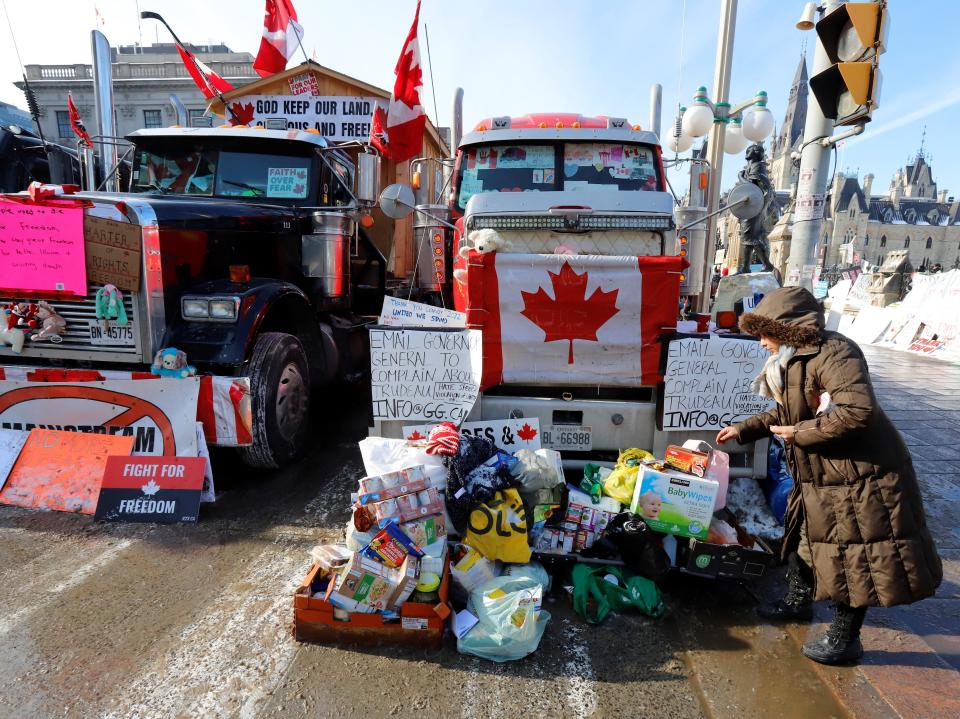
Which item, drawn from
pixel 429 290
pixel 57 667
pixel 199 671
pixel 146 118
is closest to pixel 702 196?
pixel 429 290

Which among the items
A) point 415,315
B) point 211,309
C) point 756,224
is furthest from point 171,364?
point 756,224

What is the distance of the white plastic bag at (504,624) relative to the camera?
2.57 m

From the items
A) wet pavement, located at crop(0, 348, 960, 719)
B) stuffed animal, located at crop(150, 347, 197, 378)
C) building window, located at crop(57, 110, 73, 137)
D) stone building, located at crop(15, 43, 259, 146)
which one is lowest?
wet pavement, located at crop(0, 348, 960, 719)

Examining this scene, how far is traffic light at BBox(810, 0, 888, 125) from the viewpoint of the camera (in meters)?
4.04

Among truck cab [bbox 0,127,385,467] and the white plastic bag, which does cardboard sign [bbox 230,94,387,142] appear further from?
the white plastic bag

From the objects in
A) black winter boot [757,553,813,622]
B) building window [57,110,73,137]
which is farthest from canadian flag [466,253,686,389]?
building window [57,110,73,137]

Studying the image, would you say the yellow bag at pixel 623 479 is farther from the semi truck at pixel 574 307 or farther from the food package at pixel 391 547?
the food package at pixel 391 547

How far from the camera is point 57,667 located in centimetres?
243

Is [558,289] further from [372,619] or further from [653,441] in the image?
[372,619]

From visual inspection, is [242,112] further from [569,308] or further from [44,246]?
[569,308]

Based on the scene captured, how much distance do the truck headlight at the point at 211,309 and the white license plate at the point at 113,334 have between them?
354 millimetres

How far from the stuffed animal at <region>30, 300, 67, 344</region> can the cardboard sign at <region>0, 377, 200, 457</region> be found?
0.33 metres

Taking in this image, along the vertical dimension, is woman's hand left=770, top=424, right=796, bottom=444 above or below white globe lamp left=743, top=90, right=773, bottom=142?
below

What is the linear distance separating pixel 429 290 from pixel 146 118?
40471mm
